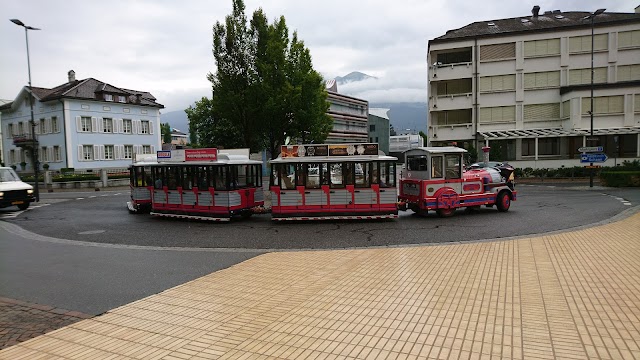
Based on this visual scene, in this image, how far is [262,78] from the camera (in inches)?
772

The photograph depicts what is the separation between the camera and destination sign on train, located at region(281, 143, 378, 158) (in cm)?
1516

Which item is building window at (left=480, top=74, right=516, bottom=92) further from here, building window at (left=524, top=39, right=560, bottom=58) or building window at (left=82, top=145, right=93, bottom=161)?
building window at (left=82, top=145, right=93, bottom=161)

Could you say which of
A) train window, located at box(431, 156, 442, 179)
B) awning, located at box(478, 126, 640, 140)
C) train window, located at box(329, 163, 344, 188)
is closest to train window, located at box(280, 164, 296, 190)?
train window, located at box(329, 163, 344, 188)

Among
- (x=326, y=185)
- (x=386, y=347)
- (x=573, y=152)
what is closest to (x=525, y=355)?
(x=386, y=347)

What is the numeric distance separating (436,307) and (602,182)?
2858 centimetres

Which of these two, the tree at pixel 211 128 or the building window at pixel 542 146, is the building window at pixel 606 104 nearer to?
the building window at pixel 542 146

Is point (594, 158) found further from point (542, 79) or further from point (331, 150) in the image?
point (331, 150)

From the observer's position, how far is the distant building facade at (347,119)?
77694 millimetres

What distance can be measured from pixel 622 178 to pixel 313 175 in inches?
919

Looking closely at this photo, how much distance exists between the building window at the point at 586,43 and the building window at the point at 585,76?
1.82 metres

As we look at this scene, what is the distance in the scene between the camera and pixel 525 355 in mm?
4484

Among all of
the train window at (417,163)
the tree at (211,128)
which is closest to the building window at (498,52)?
the tree at (211,128)

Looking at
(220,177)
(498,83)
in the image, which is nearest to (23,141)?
(220,177)

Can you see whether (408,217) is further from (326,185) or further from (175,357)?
(175,357)
